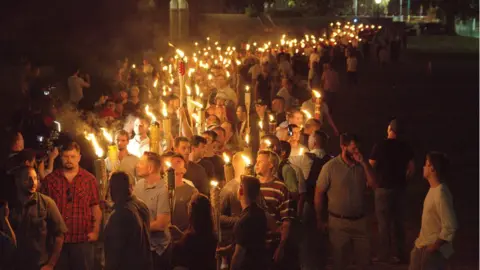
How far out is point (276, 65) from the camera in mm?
25922

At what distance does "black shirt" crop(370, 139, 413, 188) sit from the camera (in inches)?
368

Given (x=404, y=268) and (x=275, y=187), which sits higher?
(x=275, y=187)

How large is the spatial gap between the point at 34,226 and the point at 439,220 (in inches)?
124

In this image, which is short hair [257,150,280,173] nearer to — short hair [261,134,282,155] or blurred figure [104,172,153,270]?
short hair [261,134,282,155]

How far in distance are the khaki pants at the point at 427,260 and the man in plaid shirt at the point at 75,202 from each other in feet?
8.45

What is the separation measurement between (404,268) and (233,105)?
541cm

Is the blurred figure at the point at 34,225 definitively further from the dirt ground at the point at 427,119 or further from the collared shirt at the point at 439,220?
the dirt ground at the point at 427,119

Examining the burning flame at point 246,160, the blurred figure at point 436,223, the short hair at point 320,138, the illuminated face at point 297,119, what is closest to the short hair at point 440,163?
the blurred figure at point 436,223

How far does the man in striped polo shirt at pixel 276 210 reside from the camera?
672cm

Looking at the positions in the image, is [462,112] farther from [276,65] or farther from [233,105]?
[233,105]

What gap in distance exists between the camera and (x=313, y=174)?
8.81m

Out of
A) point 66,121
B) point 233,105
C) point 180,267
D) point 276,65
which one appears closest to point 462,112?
point 276,65

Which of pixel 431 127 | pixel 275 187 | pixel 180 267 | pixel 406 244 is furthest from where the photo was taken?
pixel 431 127

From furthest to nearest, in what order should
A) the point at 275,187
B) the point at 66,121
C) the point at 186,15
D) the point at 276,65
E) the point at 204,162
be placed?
the point at 186,15, the point at 276,65, the point at 66,121, the point at 204,162, the point at 275,187
